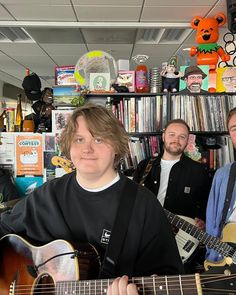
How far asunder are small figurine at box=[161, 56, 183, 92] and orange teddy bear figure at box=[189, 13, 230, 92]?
496mm

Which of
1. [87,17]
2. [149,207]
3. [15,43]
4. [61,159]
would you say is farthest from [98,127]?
[15,43]

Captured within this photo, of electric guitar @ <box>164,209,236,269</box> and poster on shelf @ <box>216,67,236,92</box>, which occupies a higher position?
poster on shelf @ <box>216,67,236,92</box>

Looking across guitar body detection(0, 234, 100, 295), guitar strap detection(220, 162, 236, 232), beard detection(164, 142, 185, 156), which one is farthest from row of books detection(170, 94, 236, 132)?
guitar body detection(0, 234, 100, 295)

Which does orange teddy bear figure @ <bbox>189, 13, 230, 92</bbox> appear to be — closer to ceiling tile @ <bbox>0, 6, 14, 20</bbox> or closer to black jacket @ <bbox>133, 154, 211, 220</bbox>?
black jacket @ <bbox>133, 154, 211, 220</bbox>

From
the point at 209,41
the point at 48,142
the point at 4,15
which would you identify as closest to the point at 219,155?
the point at 209,41

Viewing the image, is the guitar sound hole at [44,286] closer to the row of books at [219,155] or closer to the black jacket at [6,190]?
the black jacket at [6,190]

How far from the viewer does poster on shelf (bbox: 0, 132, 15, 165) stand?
267cm

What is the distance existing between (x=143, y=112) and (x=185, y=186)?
2.48ft

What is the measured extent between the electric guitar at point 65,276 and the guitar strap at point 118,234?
1.4 inches

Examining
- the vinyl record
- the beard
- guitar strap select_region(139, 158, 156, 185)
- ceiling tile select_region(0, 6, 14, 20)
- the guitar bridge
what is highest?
ceiling tile select_region(0, 6, 14, 20)

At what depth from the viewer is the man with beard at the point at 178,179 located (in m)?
2.35

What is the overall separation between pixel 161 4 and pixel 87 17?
36.0 inches

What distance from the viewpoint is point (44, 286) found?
1074mm

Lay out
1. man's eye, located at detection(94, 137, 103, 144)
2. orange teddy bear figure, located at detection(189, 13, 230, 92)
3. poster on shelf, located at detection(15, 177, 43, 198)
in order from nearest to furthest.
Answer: man's eye, located at detection(94, 137, 103, 144) → poster on shelf, located at detection(15, 177, 43, 198) → orange teddy bear figure, located at detection(189, 13, 230, 92)
